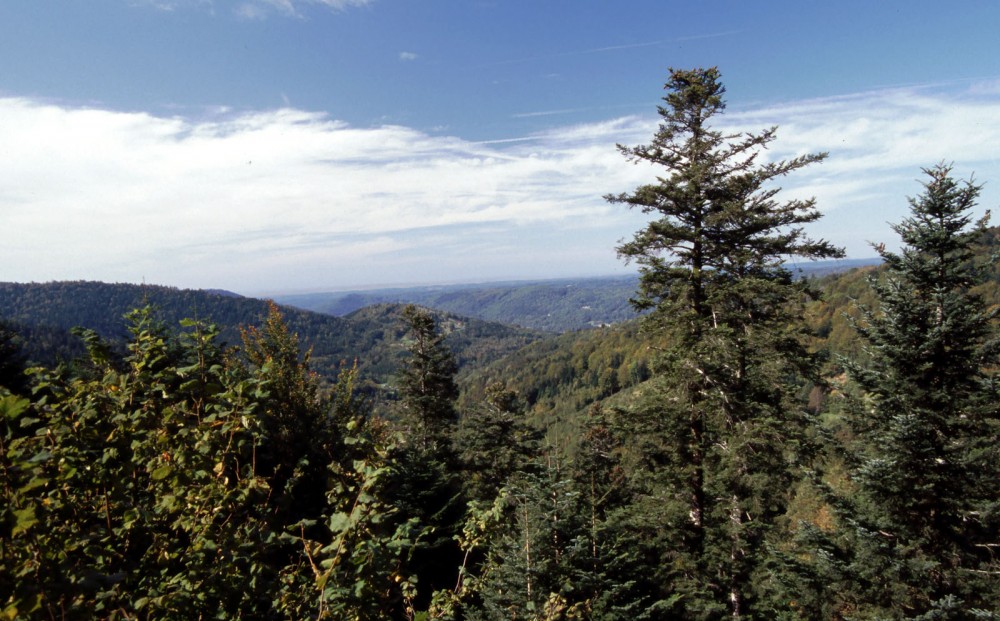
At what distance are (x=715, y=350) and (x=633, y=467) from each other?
14.0 feet

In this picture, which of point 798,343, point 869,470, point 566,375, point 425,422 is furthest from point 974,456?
point 566,375

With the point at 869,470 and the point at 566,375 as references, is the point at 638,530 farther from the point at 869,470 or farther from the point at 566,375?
the point at 566,375

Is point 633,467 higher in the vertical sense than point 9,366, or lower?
lower

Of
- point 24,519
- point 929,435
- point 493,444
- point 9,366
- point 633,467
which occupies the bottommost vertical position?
point 493,444

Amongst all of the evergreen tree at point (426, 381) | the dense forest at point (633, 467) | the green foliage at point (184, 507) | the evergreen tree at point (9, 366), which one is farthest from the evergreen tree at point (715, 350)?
the evergreen tree at point (9, 366)

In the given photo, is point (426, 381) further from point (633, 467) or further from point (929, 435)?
point (929, 435)

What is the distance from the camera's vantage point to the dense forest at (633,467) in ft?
7.74

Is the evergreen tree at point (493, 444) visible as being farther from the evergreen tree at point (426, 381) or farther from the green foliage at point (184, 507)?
the green foliage at point (184, 507)

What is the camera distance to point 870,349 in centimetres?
880

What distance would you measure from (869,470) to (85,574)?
10665 mm

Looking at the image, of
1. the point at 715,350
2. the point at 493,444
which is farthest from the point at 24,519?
the point at 493,444

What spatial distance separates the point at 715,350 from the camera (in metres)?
10.3

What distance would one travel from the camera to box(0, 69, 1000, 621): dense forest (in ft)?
7.74

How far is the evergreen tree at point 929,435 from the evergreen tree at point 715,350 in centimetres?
196
